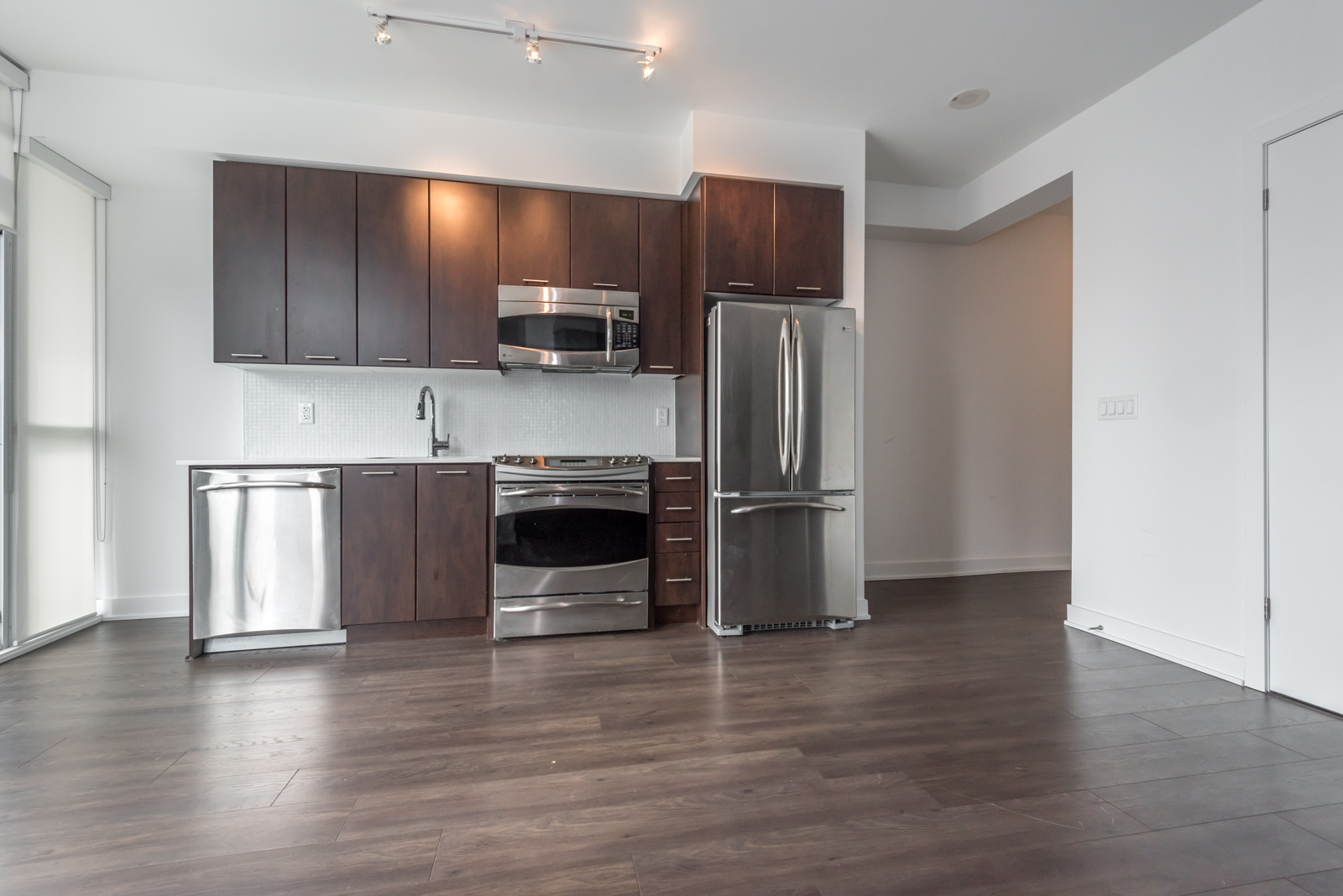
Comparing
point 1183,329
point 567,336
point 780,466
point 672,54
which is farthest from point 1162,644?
point 672,54

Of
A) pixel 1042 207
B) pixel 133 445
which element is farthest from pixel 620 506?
pixel 1042 207

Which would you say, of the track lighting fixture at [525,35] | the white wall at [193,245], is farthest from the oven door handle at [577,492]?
the track lighting fixture at [525,35]

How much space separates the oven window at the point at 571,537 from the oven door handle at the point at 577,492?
0.23 ft

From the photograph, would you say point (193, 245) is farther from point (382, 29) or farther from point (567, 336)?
point (567, 336)

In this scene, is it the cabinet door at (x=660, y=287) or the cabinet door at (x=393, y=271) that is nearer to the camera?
the cabinet door at (x=393, y=271)

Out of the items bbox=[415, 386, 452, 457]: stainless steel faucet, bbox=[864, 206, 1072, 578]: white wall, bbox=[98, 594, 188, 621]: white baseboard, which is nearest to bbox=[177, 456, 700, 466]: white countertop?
bbox=[415, 386, 452, 457]: stainless steel faucet

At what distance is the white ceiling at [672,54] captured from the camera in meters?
2.58

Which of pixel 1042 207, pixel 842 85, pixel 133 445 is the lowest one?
pixel 133 445

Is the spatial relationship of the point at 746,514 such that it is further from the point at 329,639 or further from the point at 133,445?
the point at 133,445

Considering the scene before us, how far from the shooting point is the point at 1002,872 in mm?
1401

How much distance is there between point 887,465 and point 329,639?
147 inches

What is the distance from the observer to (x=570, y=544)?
331cm

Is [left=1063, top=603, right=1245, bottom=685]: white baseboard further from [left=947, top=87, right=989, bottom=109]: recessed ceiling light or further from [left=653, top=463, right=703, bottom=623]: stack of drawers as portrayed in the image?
[left=947, top=87, right=989, bottom=109]: recessed ceiling light

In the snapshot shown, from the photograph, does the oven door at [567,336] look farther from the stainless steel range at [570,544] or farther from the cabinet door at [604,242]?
the stainless steel range at [570,544]
